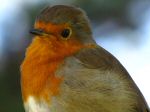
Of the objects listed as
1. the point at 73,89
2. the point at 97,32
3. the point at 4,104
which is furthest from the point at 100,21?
the point at 73,89

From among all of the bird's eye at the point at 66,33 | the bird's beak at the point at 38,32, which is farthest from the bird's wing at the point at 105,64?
the bird's beak at the point at 38,32

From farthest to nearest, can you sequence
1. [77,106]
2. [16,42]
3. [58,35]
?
[16,42]
[58,35]
[77,106]

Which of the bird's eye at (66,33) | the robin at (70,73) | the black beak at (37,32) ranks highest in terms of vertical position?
the bird's eye at (66,33)

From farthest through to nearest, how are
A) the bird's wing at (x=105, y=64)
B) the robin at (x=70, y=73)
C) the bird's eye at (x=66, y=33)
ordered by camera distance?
1. the bird's eye at (x=66, y=33)
2. the bird's wing at (x=105, y=64)
3. the robin at (x=70, y=73)

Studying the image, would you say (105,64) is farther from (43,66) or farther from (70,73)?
(43,66)

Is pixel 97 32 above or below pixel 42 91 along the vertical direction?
above

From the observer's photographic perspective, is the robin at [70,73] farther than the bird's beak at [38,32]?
No

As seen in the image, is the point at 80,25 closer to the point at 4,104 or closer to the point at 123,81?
the point at 123,81

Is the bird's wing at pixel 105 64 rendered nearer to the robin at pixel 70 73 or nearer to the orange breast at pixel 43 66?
the robin at pixel 70 73
